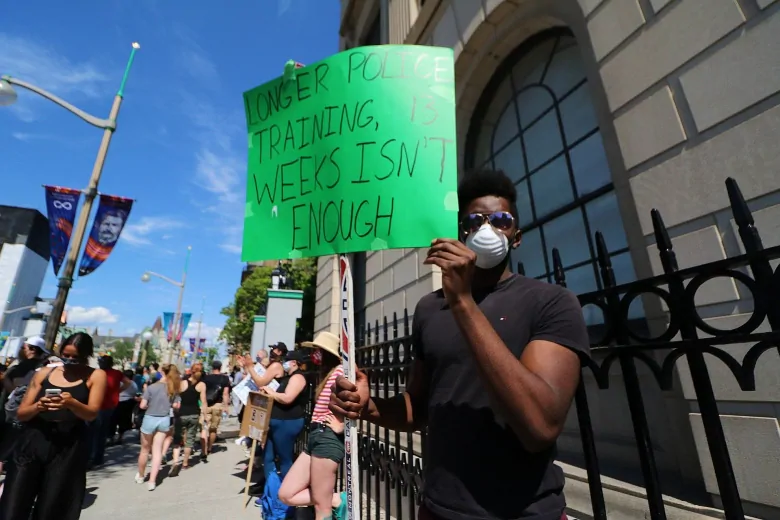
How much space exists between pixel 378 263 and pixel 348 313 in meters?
6.52

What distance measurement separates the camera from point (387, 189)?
6.00ft

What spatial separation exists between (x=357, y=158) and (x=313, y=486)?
10.7ft

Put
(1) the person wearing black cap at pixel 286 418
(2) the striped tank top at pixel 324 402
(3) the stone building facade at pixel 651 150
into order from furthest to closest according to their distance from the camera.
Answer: (1) the person wearing black cap at pixel 286 418 → (2) the striped tank top at pixel 324 402 → (3) the stone building facade at pixel 651 150

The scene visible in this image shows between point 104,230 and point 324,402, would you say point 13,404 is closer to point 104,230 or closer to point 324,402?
point 324,402

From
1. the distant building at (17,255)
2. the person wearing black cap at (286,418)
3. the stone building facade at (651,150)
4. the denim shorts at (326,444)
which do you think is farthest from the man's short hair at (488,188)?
the distant building at (17,255)

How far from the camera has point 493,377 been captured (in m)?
1.07

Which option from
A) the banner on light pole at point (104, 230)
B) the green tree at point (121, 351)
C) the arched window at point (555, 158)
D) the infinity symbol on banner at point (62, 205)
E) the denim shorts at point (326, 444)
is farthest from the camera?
the green tree at point (121, 351)

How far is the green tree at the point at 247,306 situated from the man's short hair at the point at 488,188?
1265 inches

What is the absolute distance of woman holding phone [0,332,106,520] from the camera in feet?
11.7

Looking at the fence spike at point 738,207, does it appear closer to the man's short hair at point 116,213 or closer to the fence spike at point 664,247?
the fence spike at point 664,247

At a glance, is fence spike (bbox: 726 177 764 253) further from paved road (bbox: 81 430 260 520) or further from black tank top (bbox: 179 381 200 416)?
black tank top (bbox: 179 381 200 416)

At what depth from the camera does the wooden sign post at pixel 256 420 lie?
5.42 m

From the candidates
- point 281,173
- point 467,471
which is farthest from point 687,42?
point 467,471

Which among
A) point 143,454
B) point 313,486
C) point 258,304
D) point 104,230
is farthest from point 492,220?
point 258,304
